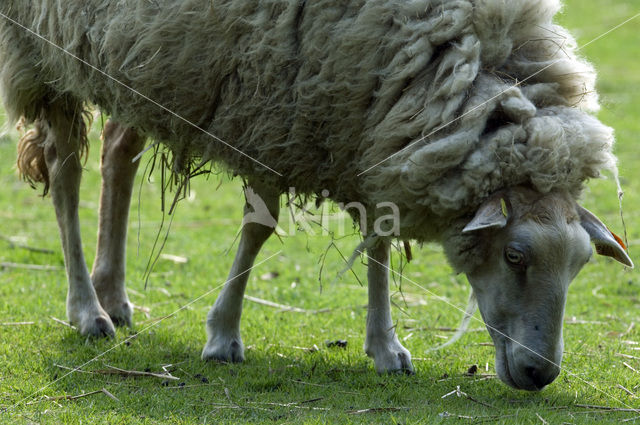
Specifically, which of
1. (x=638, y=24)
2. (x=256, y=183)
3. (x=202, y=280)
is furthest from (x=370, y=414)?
(x=638, y=24)

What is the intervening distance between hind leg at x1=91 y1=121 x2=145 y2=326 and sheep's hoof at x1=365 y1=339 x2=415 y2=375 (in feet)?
5.03

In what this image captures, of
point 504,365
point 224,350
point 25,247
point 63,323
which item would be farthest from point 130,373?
point 25,247

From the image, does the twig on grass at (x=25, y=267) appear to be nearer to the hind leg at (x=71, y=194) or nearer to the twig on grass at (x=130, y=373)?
the hind leg at (x=71, y=194)

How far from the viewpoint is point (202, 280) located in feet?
18.7

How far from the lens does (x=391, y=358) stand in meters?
3.88

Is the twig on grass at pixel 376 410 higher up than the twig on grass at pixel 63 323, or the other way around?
the twig on grass at pixel 63 323

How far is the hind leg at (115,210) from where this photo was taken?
4766 millimetres

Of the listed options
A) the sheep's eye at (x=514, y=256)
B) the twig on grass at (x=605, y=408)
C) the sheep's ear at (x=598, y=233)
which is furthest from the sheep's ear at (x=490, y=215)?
the twig on grass at (x=605, y=408)

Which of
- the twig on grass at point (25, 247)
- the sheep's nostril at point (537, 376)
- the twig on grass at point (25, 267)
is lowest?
the sheep's nostril at point (537, 376)

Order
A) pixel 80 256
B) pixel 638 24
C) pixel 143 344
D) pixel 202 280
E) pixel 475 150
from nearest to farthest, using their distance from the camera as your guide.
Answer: pixel 475 150
pixel 143 344
pixel 80 256
pixel 202 280
pixel 638 24

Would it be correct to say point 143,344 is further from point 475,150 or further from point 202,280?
point 475,150

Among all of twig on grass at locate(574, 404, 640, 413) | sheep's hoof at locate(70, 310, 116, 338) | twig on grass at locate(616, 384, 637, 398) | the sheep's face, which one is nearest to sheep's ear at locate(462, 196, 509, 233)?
the sheep's face

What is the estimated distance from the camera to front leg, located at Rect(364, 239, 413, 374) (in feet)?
12.7

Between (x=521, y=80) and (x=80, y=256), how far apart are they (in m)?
2.49
